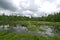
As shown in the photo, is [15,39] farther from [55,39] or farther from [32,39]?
[55,39]

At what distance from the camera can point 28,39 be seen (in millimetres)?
42562

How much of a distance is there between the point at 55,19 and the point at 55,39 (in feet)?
307

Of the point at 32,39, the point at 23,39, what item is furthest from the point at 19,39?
the point at 32,39

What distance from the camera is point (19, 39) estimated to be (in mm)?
42938

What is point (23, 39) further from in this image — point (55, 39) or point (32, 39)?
point (55, 39)

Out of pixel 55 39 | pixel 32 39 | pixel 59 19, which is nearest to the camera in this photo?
pixel 32 39

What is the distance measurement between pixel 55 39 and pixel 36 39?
350 inches

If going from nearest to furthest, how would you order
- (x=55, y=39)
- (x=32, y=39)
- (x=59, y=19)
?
(x=32, y=39) → (x=55, y=39) → (x=59, y=19)

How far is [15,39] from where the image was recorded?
43.2 metres

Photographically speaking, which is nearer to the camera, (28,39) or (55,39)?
(28,39)

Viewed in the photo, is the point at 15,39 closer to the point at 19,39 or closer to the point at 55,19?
the point at 19,39

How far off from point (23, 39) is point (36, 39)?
4.49m

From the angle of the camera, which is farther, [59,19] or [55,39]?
[59,19]

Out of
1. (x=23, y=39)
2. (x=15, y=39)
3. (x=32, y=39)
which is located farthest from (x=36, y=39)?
(x=15, y=39)
